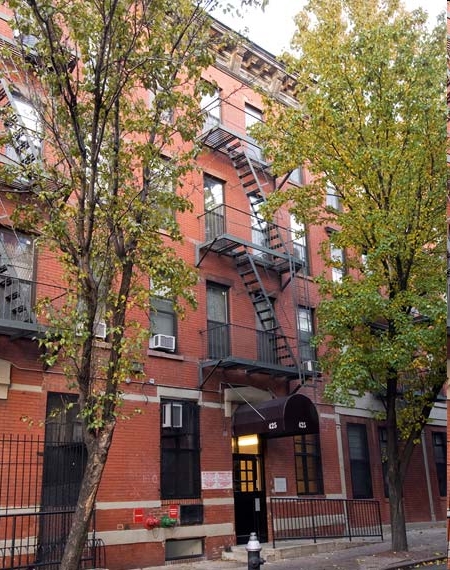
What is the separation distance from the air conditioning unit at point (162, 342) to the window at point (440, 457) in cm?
1261

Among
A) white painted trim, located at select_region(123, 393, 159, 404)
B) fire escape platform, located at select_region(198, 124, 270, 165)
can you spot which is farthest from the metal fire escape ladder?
white painted trim, located at select_region(123, 393, 159, 404)

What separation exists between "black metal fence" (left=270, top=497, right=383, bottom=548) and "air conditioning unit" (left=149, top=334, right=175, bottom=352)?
4.73 meters

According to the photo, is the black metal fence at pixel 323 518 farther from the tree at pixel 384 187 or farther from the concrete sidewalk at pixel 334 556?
the tree at pixel 384 187

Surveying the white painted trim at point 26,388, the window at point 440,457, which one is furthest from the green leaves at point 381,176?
the window at point 440,457

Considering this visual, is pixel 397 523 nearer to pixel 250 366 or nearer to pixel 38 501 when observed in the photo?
pixel 250 366

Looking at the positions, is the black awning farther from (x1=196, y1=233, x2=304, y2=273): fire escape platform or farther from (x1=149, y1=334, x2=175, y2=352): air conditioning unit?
(x1=196, y1=233, x2=304, y2=273): fire escape platform

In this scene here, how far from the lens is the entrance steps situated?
14.1 meters

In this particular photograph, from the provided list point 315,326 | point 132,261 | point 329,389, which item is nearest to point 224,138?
point 315,326

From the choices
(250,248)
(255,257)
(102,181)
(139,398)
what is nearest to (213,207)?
(250,248)

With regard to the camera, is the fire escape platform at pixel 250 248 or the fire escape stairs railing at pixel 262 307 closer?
the fire escape platform at pixel 250 248

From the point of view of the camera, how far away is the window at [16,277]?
12.5 meters

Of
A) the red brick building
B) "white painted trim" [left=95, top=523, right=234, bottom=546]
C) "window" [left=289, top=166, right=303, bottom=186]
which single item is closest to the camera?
the red brick building

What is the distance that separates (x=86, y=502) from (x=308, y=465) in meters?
A: 10.9

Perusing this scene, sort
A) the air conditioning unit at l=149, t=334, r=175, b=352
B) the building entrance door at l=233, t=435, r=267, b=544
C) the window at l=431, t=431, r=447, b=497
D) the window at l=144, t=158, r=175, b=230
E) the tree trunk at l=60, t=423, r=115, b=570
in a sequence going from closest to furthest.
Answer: the tree trunk at l=60, t=423, r=115, b=570 < the window at l=144, t=158, r=175, b=230 < the air conditioning unit at l=149, t=334, r=175, b=352 < the building entrance door at l=233, t=435, r=267, b=544 < the window at l=431, t=431, r=447, b=497
